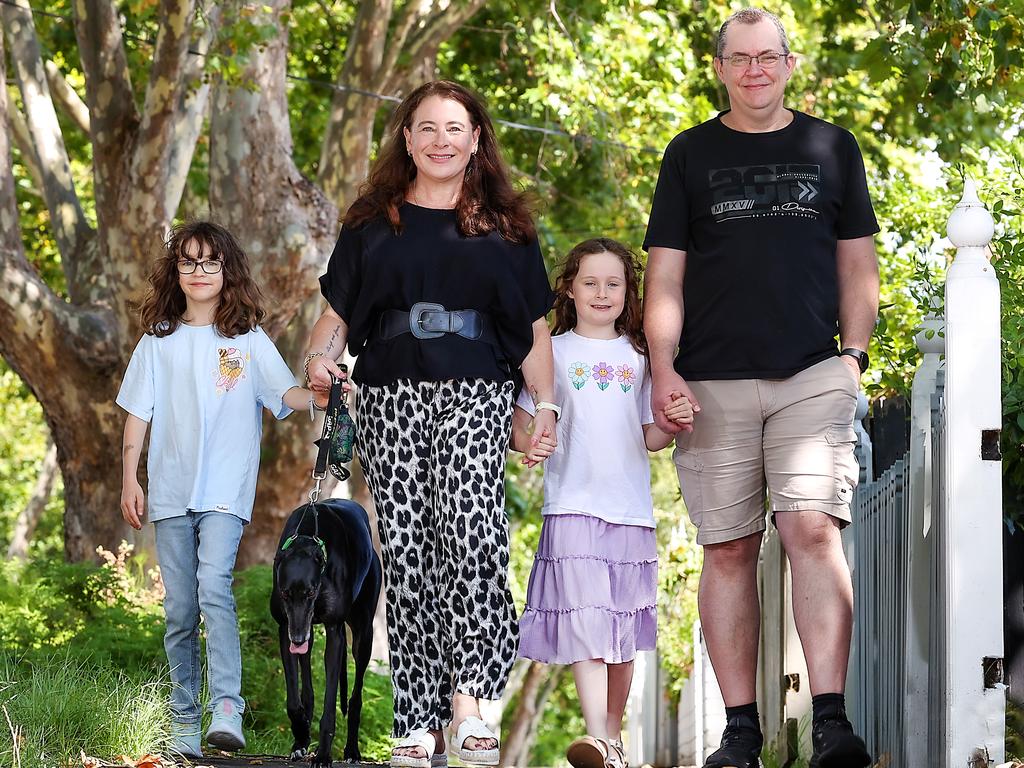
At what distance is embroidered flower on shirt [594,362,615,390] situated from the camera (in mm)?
5949

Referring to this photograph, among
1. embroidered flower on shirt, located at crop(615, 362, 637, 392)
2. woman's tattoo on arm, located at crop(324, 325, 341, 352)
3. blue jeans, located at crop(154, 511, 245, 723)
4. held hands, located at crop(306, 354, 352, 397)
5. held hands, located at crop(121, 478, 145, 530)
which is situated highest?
woman's tattoo on arm, located at crop(324, 325, 341, 352)

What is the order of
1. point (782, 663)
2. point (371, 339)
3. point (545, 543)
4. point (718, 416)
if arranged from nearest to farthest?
point (718, 416) → point (371, 339) → point (545, 543) → point (782, 663)

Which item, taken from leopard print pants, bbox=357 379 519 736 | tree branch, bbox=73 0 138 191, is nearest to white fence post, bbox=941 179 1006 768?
leopard print pants, bbox=357 379 519 736

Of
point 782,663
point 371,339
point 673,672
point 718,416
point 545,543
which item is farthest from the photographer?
point 673,672

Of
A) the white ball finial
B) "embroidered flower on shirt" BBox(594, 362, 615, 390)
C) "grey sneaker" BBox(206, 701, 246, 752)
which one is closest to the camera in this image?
the white ball finial

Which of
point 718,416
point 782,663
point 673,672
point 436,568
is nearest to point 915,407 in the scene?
point 718,416

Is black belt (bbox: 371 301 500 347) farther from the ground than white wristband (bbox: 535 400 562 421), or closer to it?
farther from the ground

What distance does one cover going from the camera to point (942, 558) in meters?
4.67

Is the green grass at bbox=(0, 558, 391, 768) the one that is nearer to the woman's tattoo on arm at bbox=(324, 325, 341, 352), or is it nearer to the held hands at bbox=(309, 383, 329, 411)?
the held hands at bbox=(309, 383, 329, 411)

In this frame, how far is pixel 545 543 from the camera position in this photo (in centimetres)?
589

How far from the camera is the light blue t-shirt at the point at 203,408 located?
5.89 meters

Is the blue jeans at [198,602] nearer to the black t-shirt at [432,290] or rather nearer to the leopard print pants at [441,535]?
the leopard print pants at [441,535]

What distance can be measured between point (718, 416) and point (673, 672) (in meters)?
12.6

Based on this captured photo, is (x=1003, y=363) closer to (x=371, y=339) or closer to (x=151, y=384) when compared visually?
(x=371, y=339)
